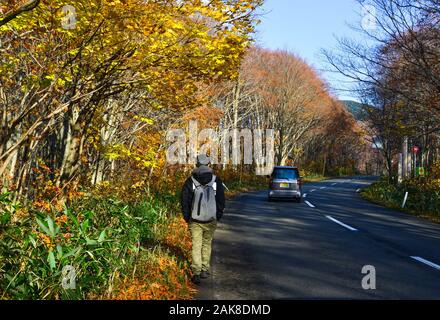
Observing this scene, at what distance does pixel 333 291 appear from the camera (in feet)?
19.7

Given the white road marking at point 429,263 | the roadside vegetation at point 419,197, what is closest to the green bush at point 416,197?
the roadside vegetation at point 419,197

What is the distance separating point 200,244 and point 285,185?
15.0 m

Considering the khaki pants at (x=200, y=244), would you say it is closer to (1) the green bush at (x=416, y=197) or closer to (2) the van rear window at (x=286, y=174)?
(1) the green bush at (x=416, y=197)

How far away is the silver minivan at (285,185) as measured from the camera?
2133cm

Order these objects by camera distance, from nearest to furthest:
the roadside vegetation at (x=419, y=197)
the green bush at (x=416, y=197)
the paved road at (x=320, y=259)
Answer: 1. the paved road at (x=320, y=259)
2. the roadside vegetation at (x=419, y=197)
3. the green bush at (x=416, y=197)

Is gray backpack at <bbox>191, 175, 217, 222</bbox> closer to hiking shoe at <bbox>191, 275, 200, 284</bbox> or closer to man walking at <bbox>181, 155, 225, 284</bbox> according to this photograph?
man walking at <bbox>181, 155, 225, 284</bbox>

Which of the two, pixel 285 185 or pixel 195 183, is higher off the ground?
pixel 195 183

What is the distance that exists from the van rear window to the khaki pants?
49.0ft

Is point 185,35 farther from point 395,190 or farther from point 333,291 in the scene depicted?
point 395,190

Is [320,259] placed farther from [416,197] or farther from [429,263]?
[416,197]

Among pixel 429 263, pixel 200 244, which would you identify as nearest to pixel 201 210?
pixel 200 244

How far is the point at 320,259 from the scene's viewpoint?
8203mm
